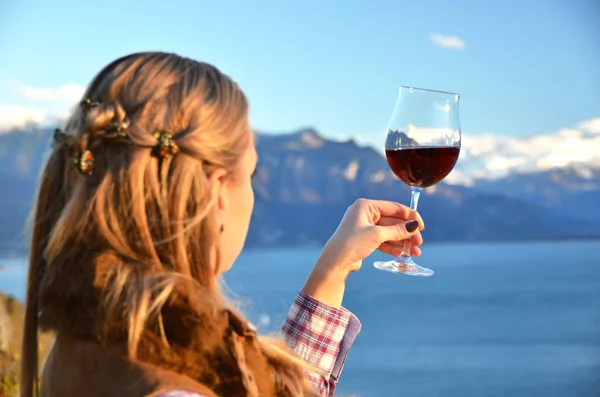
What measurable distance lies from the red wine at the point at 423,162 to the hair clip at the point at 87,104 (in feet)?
2.60

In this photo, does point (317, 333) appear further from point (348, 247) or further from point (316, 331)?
point (348, 247)

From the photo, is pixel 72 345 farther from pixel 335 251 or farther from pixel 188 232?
pixel 335 251

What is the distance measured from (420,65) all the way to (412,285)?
14051 millimetres

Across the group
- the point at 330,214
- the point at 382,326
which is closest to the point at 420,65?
the point at 330,214

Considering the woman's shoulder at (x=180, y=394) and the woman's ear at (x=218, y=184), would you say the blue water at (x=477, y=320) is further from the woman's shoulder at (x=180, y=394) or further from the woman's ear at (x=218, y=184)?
the woman's shoulder at (x=180, y=394)

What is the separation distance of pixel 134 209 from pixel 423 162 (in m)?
0.83

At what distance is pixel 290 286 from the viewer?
96.6 feet

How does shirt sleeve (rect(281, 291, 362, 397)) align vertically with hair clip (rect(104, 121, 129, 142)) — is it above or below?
below

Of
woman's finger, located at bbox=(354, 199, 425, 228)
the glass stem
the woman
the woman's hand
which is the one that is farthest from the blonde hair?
the glass stem

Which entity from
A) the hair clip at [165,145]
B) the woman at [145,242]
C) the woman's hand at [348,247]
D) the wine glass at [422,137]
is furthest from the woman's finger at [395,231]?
the hair clip at [165,145]

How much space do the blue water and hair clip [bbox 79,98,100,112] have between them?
952 inches

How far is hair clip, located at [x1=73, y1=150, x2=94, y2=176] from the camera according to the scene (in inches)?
40.3

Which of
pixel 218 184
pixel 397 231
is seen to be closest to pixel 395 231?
pixel 397 231

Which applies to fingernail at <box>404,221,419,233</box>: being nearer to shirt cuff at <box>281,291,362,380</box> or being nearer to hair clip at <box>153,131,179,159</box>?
shirt cuff at <box>281,291,362,380</box>
